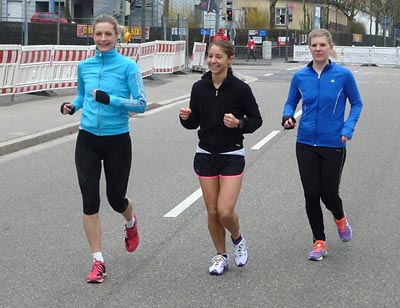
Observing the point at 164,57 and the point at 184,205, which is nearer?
the point at 184,205

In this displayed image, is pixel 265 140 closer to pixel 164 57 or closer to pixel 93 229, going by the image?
pixel 93 229

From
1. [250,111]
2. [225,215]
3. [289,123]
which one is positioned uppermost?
[250,111]

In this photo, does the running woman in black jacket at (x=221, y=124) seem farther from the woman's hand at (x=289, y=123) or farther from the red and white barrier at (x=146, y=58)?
the red and white barrier at (x=146, y=58)

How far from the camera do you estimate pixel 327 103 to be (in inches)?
228

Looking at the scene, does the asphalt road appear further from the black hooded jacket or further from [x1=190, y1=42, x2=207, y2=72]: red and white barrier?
[x1=190, y1=42, x2=207, y2=72]: red and white barrier

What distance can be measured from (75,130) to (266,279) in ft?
30.4

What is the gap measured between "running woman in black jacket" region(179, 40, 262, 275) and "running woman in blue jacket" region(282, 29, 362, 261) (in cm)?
57

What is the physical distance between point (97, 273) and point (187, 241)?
1.34m

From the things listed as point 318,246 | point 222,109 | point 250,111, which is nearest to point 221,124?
point 222,109

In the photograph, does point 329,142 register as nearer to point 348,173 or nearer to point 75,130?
point 348,173

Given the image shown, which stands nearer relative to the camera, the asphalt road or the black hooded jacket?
the asphalt road

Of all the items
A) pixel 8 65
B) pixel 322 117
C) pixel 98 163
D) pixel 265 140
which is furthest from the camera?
pixel 8 65

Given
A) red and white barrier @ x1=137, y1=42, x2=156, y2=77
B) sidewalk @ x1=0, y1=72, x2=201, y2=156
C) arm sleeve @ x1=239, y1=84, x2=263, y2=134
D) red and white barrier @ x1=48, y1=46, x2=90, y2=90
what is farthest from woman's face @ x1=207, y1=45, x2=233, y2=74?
red and white barrier @ x1=137, y1=42, x2=156, y2=77

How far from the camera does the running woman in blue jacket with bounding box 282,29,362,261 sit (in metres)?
5.75
